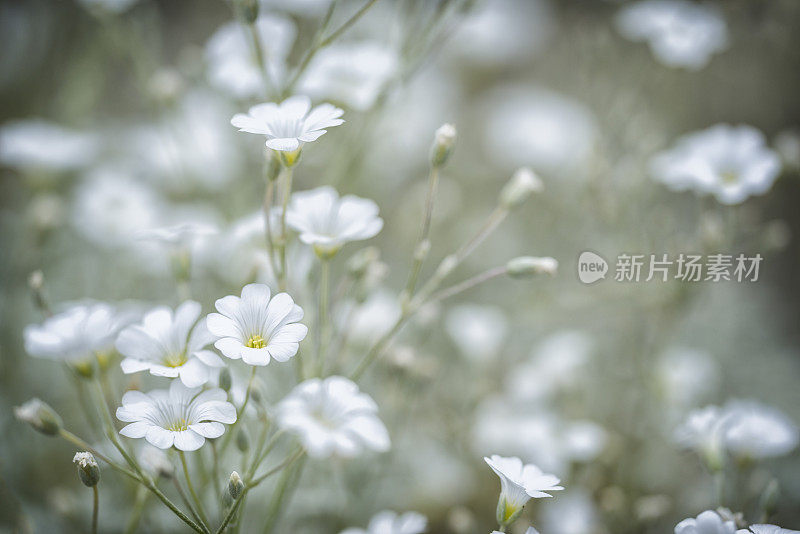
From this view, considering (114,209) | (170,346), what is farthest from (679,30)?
(114,209)

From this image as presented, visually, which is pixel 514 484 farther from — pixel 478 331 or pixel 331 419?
pixel 478 331

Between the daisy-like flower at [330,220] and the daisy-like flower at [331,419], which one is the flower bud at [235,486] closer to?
the daisy-like flower at [331,419]

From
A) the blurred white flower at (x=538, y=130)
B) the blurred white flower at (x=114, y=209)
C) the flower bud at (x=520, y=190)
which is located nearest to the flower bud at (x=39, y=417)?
the flower bud at (x=520, y=190)

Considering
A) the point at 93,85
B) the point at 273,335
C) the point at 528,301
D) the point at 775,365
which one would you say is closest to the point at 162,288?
the point at 93,85

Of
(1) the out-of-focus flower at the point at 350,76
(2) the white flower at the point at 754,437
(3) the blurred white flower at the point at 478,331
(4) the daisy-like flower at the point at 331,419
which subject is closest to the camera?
(4) the daisy-like flower at the point at 331,419

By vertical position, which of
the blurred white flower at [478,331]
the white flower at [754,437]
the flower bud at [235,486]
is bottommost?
the flower bud at [235,486]

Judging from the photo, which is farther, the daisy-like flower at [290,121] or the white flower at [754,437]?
the white flower at [754,437]

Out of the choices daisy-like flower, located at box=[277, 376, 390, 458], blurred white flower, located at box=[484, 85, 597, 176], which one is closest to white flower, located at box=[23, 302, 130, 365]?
daisy-like flower, located at box=[277, 376, 390, 458]
